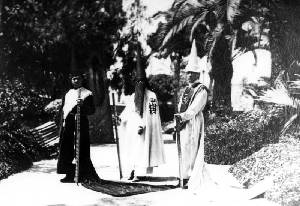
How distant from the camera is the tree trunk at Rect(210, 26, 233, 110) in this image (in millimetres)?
14742

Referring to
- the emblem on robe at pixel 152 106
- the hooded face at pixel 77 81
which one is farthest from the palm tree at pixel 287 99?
the hooded face at pixel 77 81

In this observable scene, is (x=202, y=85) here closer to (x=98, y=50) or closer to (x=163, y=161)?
(x=163, y=161)

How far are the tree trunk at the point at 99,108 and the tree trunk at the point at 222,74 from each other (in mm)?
5957

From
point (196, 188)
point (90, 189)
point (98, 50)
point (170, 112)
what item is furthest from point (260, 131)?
point (170, 112)

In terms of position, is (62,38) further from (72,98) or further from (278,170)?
(278,170)

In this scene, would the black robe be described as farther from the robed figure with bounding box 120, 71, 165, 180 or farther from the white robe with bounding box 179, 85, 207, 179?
the white robe with bounding box 179, 85, 207, 179

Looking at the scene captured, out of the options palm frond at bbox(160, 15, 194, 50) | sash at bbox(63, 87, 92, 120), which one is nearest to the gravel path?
sash at bbox(63, 87, 92, 120)

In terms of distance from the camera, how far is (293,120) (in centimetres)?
838

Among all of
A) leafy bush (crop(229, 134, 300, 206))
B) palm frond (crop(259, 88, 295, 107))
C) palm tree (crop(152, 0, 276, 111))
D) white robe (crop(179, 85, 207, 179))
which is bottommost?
leafy bush (crop(229, 134, 300, 206))

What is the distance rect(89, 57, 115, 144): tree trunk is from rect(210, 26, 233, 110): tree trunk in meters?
5.96

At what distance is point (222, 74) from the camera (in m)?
15.1

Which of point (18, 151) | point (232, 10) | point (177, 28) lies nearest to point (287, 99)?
point (232, 10)

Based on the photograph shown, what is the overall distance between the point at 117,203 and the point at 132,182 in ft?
5.91

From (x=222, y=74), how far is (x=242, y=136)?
4.40 m
